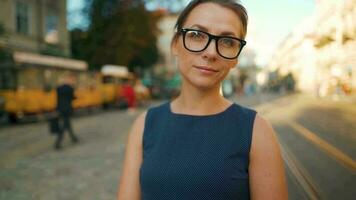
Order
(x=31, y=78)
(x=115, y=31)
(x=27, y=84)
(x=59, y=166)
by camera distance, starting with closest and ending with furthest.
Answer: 1. (x=59, y=166)
2. (x=27, y=84)
3. (x=31, y=78)
4. (x=115, y=31)

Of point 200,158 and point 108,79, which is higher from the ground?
point 200,158

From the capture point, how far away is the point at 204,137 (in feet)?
5.39

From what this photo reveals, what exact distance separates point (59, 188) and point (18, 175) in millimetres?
1422

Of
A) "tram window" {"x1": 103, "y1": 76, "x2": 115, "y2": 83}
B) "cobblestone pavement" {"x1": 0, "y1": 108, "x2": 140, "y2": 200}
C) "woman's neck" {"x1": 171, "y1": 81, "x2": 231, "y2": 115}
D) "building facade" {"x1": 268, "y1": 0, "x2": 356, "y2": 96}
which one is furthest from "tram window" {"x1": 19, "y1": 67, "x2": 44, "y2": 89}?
"woman's neck" {"x1": 171, "y1": 81, "x2": 231, "y2": 115}

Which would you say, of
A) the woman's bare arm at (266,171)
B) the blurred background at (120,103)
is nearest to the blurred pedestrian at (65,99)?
the blurred background at (120,103)

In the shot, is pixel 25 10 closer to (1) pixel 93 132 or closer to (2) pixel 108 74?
(2) pixel 108 74

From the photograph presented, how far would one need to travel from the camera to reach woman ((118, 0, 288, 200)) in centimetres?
158

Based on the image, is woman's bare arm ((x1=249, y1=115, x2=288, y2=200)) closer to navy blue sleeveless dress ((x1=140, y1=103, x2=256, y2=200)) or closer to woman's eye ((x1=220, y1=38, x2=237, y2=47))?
navy blue sleeveless dress ((x1=140, y1=103, x2=256, y2=200))

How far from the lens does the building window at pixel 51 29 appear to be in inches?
1135

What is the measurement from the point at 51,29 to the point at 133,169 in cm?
2932

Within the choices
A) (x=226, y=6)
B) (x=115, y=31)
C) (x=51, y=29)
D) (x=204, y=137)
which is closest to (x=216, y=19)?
(x=226, y=6)

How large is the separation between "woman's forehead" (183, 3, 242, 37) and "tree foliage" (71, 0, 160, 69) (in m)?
31.8

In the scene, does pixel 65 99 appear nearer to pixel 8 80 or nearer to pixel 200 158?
pixel 8 80

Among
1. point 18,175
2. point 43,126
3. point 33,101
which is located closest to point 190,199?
point 18,175
